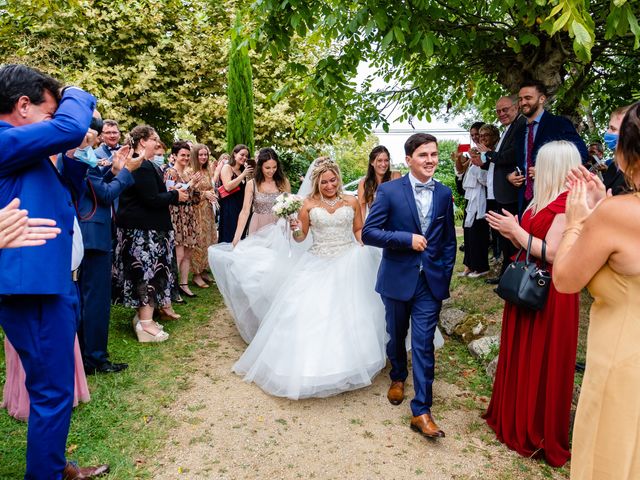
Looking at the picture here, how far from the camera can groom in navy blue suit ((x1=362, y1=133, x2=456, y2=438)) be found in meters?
4.01

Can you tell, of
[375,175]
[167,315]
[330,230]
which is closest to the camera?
[330,230]

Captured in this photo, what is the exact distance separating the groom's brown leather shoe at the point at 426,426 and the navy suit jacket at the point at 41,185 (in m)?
2.80

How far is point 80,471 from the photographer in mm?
3135

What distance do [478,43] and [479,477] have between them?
4943 mm

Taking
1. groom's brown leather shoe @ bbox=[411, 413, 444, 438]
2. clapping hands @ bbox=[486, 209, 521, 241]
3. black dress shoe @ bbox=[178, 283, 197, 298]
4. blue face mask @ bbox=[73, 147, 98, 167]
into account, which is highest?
blue face mask @ bbox=[73, 147, 98, 167]

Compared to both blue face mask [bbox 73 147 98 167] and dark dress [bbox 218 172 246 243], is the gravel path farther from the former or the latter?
dark dress [bbox 218 172 246 243]

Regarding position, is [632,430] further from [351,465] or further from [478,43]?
[478,43]

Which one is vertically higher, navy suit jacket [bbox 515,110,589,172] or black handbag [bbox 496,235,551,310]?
navy suit jacket [bbox 515,110,589,172]

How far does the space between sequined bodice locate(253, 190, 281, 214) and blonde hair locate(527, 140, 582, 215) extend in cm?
428

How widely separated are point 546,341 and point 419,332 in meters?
0.98

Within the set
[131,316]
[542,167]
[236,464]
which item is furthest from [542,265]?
[131,316]

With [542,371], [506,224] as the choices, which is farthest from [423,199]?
[542,371]

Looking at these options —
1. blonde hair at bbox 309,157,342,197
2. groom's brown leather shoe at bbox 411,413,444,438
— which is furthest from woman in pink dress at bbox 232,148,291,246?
groom's brown leather shoe at bbox 411,413,444,438

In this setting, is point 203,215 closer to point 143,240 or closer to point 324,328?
point 143,240
